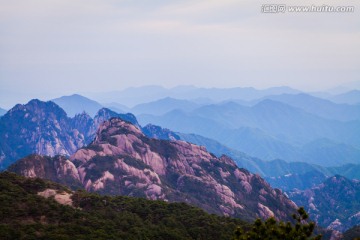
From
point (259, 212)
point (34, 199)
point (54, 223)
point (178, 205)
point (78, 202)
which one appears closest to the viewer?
point (54, 223)

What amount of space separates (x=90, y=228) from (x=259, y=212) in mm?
131450

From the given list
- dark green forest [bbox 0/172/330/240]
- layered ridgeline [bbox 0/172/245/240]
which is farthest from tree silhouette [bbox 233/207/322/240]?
layered ridgeline [bbox 0/172/245/240]

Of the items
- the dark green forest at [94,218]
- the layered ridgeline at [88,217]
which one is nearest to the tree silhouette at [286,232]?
the dark green forest at [94,218]

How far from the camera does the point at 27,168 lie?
17162 cm

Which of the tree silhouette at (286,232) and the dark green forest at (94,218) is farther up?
the tree silhouette at (286,232)

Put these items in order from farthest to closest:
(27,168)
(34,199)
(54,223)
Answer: (27,168)
(34,199)
(54,223)

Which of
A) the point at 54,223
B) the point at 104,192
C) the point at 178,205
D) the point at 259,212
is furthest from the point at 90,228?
the point at 259,212

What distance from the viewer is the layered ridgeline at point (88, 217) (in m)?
79.1

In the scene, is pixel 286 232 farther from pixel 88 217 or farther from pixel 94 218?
pixel 88 217

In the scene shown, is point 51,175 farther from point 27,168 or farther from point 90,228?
point 90,228

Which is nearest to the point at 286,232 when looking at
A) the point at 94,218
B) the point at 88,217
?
the point at 94,218

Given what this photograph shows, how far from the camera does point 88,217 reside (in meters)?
88.9

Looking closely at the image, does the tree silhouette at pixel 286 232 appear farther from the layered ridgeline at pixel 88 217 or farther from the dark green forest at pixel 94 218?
the layered ridgeline at pixel 88 217

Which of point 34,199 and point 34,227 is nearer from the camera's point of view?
point 34,227
